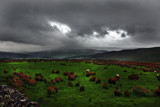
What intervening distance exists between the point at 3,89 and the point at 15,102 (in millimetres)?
2318

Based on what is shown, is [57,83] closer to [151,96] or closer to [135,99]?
[135,99]

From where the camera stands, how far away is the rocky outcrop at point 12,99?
7.70 metres

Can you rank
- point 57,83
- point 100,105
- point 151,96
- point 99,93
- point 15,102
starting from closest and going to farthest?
point 15,102
point 100,105
point 151,96
point 99,93
point 57,83

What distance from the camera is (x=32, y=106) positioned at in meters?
7.39

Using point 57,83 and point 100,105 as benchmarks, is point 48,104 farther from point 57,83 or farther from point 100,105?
point 57,83

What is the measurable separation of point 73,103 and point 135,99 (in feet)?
18.5

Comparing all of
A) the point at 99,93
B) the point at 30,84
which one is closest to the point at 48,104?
the point at 99,93

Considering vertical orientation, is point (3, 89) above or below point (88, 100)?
above

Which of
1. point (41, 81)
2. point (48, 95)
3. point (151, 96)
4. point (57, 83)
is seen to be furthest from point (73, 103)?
point (41, 81)

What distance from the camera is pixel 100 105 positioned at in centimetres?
934

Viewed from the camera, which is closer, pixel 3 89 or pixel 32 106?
pixel 32 106

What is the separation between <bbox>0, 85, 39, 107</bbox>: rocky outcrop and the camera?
7.70 m

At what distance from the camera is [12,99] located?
847 centimetres

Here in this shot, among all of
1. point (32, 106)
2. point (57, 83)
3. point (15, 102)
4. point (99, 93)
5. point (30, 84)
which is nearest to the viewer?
point (32, 106)
